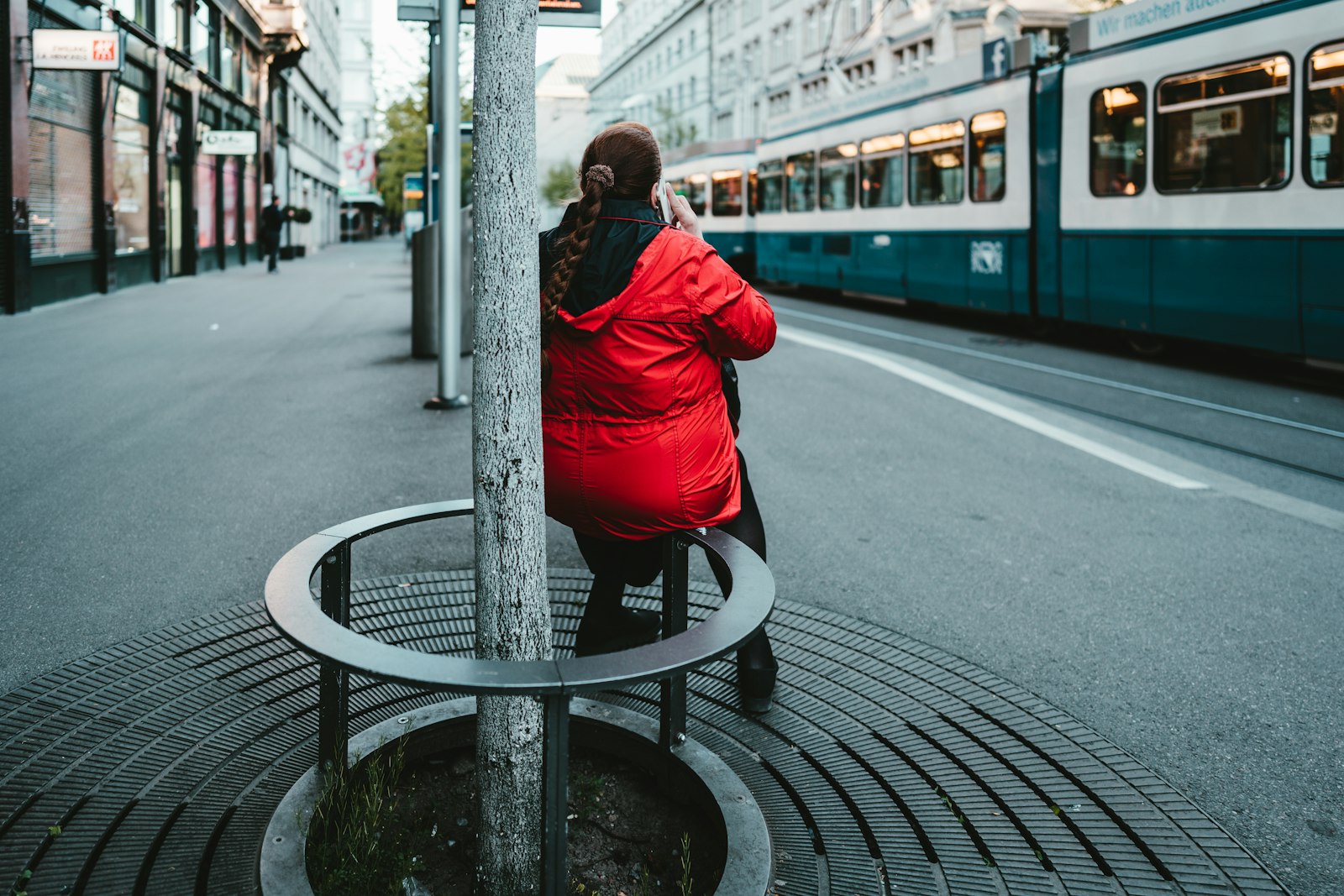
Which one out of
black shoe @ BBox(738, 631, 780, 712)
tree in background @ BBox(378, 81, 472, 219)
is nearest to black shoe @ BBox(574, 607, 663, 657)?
black shoe @ BBox(738, 631, 780, 712)

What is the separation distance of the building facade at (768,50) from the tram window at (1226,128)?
302 cm

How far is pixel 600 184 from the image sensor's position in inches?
119

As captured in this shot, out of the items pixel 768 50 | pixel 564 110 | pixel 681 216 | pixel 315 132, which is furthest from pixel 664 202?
pixel 564 110

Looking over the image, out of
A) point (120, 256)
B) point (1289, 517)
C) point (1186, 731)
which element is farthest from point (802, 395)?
point (120, 256)

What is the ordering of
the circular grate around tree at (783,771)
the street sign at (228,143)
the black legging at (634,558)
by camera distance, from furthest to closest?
1. the street sign at (228,143)
2. the black legging at (634,558)
3. the circular grate around tree at (783,771)

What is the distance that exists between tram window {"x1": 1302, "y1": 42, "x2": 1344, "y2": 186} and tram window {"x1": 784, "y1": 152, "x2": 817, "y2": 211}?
1173 centimetres

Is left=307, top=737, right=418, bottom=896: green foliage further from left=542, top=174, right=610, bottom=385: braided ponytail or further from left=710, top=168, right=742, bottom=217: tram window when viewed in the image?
left=710, top=168, right=742, bottom=217: tram window

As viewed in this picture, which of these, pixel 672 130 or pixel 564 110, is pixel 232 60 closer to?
pixel 672 130

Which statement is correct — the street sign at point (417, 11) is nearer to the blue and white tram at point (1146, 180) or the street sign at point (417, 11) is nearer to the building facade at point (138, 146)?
the blue and white tram at point (1146, 180)

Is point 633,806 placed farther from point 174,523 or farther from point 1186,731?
point 174,523

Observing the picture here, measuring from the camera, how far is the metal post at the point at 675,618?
3.08 m

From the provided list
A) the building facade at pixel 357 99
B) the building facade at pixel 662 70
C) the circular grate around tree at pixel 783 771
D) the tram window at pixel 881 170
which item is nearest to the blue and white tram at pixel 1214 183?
the tram window at pixel 881 170

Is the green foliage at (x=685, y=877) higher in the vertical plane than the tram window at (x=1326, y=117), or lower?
lower

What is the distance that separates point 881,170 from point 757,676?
16.0 m
